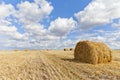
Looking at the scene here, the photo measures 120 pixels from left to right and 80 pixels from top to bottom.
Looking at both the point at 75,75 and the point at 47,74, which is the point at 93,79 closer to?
the point at 75,75

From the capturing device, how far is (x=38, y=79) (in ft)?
42.2

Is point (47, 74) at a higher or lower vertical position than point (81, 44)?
lower

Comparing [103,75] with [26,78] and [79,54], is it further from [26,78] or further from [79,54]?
[79,54]

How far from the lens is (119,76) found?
12344mm

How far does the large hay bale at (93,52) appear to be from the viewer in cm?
1889

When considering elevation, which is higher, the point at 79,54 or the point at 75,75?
the point at 79,54

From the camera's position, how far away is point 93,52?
62.2 ft

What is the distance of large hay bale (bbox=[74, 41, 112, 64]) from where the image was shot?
18891mm

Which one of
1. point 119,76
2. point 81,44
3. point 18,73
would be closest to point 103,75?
point 119,76

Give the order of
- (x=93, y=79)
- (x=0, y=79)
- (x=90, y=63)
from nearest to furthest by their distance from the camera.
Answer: (x=93, y=79), (x=0, y=79), (x=90, y=63)

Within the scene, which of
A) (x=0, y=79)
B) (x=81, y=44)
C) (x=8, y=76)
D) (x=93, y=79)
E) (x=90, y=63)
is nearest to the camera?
(x=93, y=79)

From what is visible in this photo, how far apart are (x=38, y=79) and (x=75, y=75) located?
2.10 metres

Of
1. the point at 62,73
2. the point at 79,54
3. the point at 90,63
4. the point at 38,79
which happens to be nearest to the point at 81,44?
the point at 79,54

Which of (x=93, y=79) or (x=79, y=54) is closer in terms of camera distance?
(x=93, y=79)
